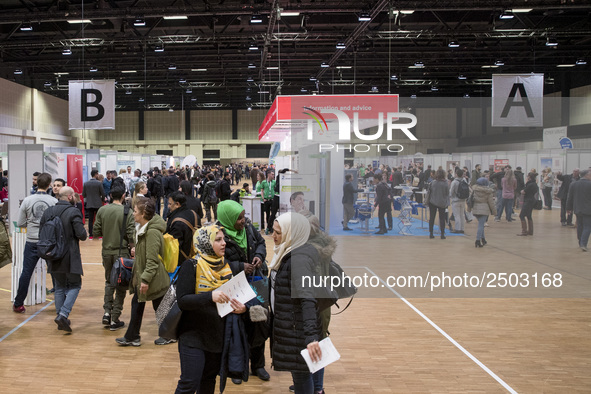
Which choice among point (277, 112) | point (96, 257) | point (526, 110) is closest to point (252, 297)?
point (526, 110)

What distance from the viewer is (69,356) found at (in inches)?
200

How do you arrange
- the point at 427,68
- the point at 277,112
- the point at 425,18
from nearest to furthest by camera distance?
the point at 277,112 < the point at 425,18 < the point at 427,68

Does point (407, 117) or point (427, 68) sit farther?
point (427, 68)

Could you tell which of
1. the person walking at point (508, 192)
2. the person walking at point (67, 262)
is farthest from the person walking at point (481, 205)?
the person walking at point (67, 262)

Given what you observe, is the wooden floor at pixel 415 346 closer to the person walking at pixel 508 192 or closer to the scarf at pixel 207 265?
the person walking at pixel 508 192

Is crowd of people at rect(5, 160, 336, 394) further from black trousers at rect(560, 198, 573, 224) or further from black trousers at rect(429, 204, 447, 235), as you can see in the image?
black trousers at rect(560, 198, 573, 224)

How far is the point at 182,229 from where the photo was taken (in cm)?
529

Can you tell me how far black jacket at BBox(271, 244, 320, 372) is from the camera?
117 inches

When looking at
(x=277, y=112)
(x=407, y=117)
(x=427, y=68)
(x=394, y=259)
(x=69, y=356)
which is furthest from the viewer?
(x=427, y=68)

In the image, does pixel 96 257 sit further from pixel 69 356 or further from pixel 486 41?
pixel 486 41

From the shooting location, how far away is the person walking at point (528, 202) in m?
4.84

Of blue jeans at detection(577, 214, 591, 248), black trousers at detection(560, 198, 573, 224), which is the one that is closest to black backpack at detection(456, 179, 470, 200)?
A: black trousers at detection(560, 198, 573, 224)

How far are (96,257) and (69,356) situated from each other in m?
5.40

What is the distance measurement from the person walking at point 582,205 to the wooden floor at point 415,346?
0.13m
